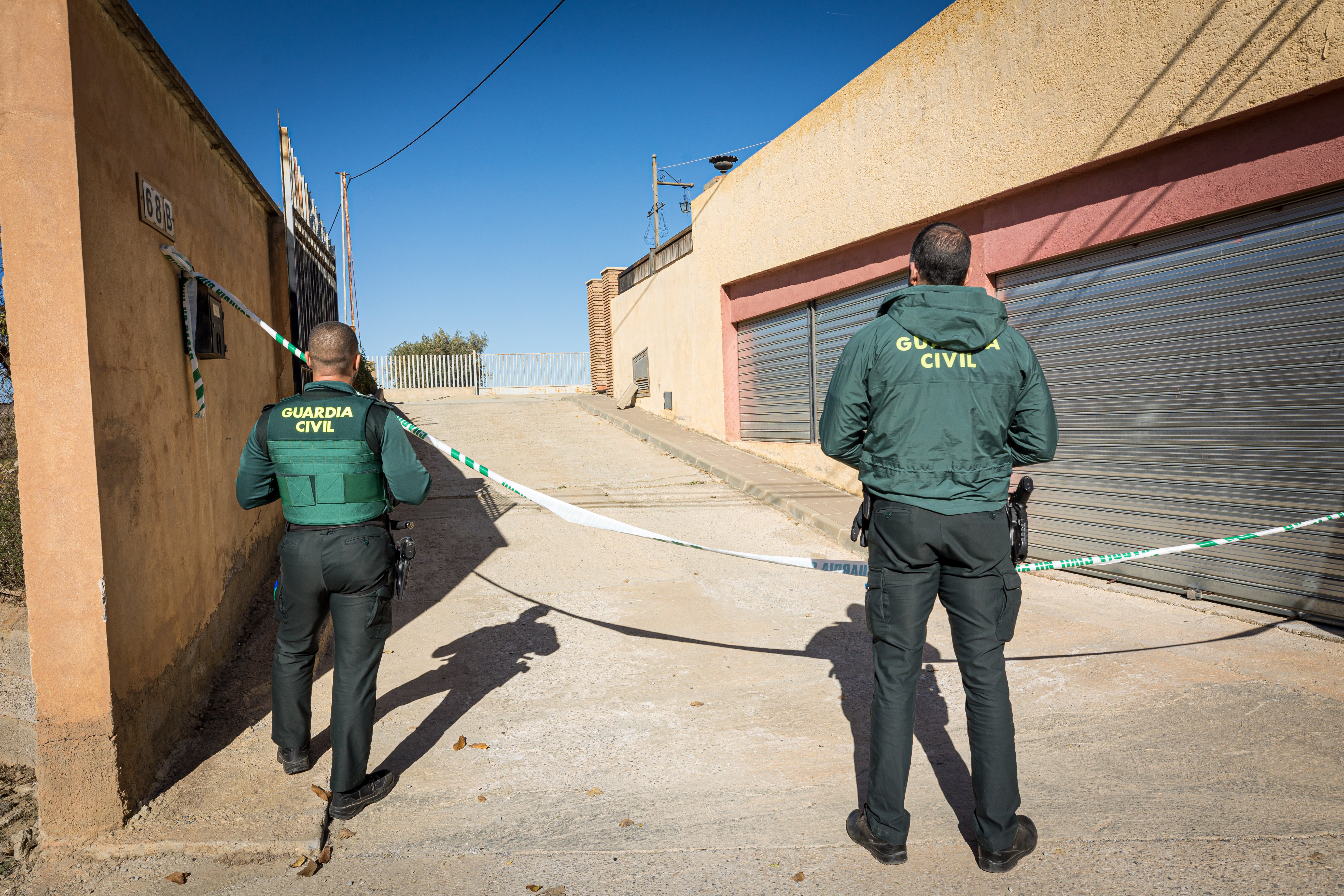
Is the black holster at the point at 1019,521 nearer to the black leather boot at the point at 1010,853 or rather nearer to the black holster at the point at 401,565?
the black leather boot at the point at 1010,853

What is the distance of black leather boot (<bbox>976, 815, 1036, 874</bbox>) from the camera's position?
2686mm

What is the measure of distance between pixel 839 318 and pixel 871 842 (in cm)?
847

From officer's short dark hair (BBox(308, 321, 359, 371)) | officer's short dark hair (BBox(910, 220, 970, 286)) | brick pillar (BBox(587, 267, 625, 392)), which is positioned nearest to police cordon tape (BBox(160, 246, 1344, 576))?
officer's short dark hair (BBox(308, 321, 359, 371))

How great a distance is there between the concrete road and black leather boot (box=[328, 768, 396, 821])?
0.04 metres

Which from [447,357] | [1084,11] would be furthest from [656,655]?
[447,357]

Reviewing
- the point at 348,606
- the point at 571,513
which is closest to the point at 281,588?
the point at 348,606

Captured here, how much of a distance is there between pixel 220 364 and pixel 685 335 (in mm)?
10528

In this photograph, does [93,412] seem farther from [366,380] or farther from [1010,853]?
[366,380]

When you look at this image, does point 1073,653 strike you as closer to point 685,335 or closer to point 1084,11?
point 1084,11

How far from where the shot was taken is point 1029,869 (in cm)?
271

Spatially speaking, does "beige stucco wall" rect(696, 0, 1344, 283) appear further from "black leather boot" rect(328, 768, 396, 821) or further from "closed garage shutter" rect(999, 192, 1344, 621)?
"black leather boot" rect(328, 768, 396, 821)

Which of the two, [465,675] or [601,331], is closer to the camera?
[465,675]

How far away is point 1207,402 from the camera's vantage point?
600 centimetres

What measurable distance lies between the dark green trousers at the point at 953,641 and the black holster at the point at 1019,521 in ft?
0.41
